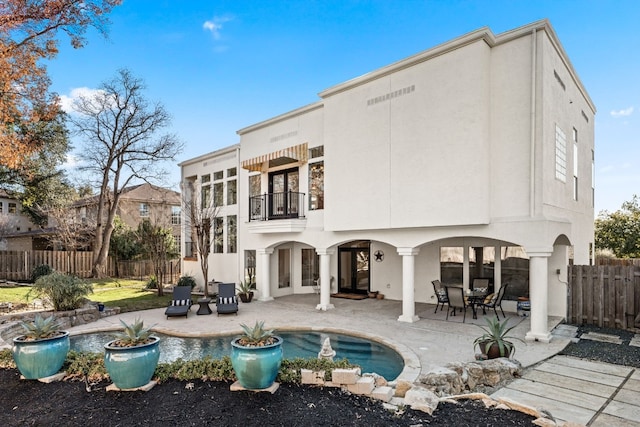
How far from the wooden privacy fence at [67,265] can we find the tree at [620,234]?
33646 mm

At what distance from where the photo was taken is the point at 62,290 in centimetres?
1330

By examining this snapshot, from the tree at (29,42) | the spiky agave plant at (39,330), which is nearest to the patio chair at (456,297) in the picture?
the spiky agave plant at (39,330)

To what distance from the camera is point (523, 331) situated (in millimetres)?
11320

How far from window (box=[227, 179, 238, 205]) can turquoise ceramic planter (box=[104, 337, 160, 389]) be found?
15551mm

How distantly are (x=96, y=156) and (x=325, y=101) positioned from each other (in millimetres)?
24111

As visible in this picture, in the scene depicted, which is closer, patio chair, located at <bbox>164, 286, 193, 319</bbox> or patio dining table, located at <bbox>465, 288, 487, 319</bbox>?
patio dining table, located at <bbox>465, 288, 487, 319</bbox>

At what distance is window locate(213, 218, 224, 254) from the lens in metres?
22.1

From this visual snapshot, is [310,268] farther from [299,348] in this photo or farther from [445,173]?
[445,173]

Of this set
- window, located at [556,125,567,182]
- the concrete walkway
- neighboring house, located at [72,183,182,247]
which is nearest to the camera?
the concrete walkway

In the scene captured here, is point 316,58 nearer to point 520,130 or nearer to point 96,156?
point 520,130

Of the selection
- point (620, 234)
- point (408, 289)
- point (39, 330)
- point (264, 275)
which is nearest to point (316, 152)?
point (264, 275)

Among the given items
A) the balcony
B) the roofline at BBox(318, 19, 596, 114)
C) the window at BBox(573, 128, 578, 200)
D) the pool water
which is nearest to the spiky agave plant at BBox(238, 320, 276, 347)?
the pool water

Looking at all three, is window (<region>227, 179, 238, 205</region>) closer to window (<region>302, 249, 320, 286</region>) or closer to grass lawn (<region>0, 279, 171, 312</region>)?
window (<region>302, 249, 320, 286</region>)

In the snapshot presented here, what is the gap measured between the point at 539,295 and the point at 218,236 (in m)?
17.3
